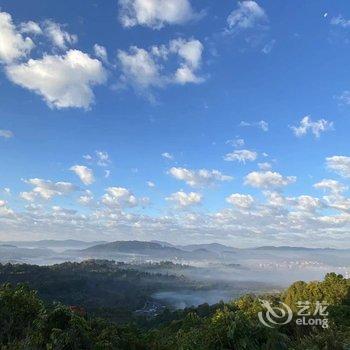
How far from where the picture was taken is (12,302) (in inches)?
971

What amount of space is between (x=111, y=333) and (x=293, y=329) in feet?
40.6

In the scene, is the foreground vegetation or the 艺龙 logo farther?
the 艺龙 logo

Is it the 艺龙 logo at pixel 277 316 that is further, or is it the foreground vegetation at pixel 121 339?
the 艺龙 logo at pixel 277 316

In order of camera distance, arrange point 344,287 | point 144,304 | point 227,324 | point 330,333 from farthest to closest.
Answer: point 144,304 → point 344,287 → point 227,324 → point 330,333

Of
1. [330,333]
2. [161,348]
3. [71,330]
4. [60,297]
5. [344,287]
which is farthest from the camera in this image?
[60,297]

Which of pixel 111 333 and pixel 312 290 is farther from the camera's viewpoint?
pixel 312 290

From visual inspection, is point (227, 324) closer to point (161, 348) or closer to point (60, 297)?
point (161, 348)

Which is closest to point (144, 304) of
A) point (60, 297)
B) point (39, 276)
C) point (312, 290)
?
point (60, 297)

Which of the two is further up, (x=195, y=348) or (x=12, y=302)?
(x=12, y=302)

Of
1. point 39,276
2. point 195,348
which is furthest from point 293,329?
point 39,276

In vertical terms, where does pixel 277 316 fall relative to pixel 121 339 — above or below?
above

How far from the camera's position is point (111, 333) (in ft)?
95.5

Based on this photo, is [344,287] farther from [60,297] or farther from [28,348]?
[60,297]

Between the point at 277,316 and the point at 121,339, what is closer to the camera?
the point at 121,339
